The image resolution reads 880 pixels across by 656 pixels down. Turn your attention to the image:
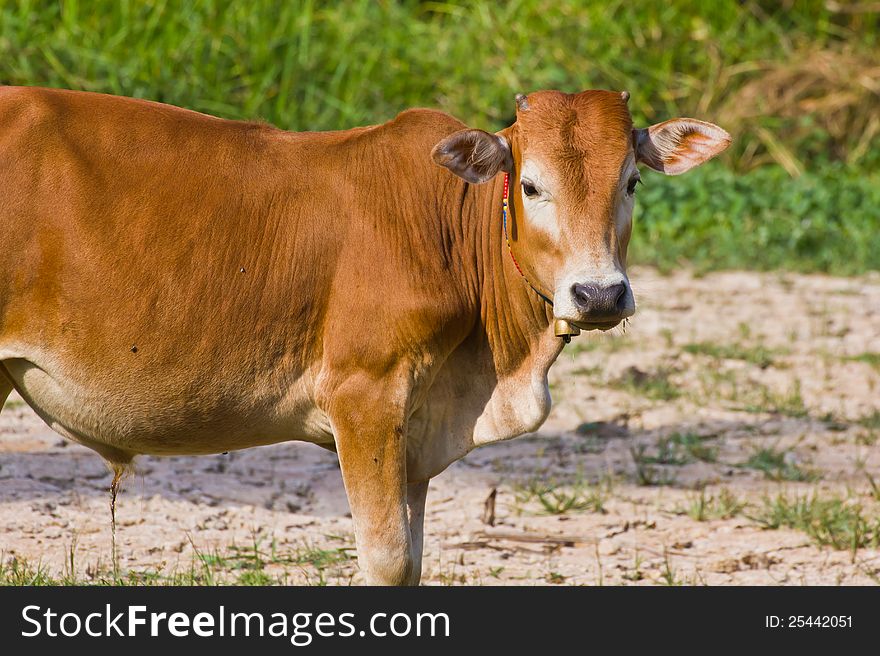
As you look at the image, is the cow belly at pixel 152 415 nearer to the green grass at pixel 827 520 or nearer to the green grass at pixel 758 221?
the green grass at pixel 827 520

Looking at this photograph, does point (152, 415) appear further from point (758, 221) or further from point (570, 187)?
point (758, 221)

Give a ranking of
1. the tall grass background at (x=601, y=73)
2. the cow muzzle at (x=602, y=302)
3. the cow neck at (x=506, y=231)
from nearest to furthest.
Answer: the cow muzzle at (x=602, y=302) < the cow neck at (x=506, y=231) < the tall grass background at (x=601, y=73)

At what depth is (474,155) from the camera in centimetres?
387

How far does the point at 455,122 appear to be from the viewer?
4.26 m

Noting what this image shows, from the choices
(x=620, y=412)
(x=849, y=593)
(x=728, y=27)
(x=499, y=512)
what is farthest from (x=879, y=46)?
(x=849, y=593)

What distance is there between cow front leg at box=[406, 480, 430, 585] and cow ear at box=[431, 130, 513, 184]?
40.9 inches

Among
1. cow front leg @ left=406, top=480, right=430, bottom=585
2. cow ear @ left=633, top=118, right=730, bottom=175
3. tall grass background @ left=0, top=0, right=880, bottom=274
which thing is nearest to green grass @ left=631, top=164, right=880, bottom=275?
tall grass background @ left=0, top=0, right=880, bottom=274

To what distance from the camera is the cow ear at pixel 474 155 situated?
3793 mm

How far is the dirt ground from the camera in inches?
196

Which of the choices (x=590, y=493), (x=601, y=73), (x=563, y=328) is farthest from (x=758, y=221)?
(x=563, y=328)

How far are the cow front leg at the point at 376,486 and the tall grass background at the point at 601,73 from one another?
5887 mm

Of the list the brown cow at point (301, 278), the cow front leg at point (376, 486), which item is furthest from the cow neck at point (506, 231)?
the cow front leg at point (376, 486)

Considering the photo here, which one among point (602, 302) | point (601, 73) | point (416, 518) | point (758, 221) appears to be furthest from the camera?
point (601, 73)

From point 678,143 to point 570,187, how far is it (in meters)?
0.55
